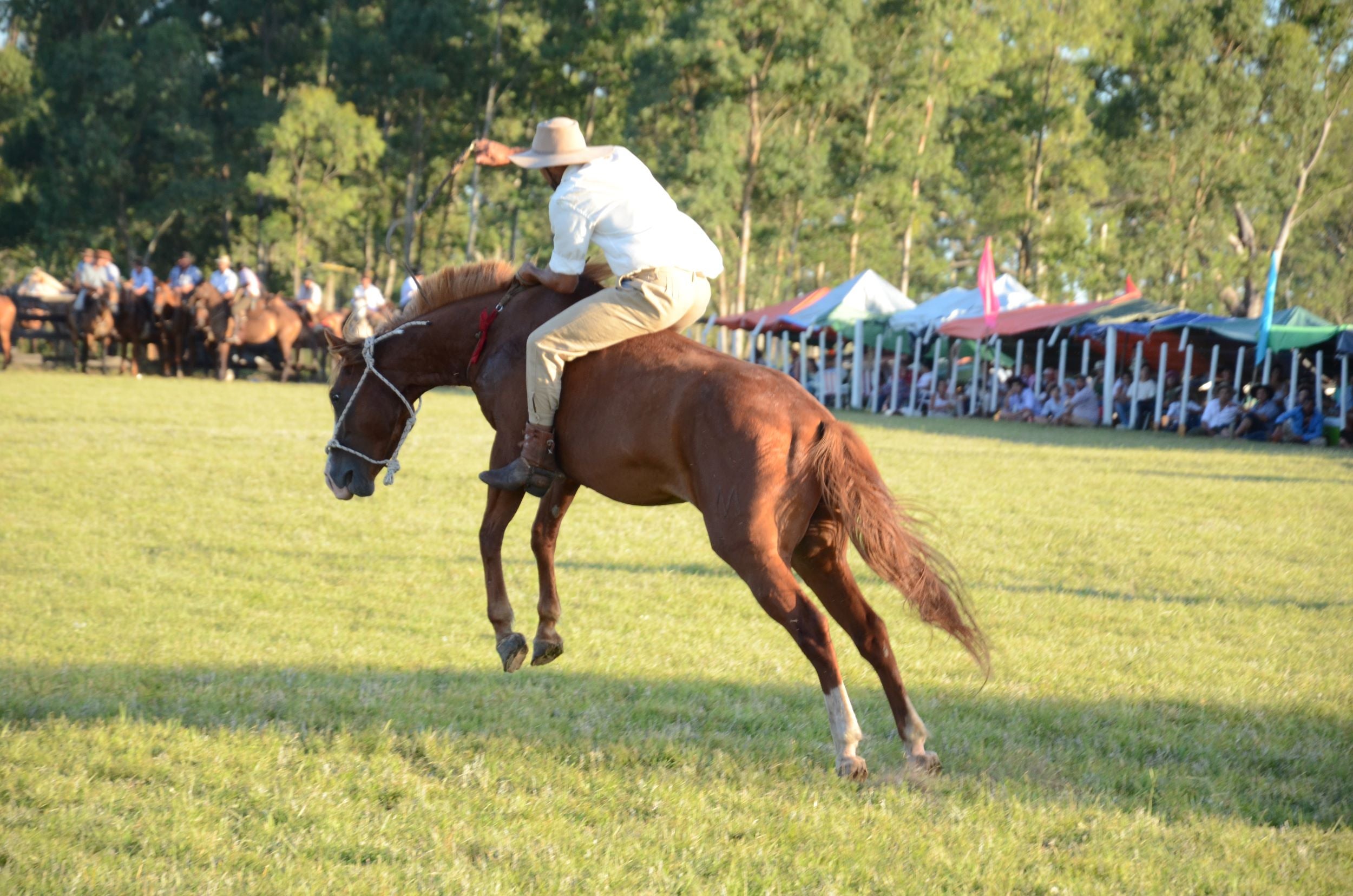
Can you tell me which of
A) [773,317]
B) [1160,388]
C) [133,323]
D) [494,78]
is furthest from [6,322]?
[1160,388]

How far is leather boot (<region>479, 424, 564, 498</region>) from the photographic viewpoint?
5281 millimetres

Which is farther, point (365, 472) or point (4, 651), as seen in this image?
point (4, 651)

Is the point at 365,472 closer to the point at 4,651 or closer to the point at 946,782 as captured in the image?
the point at 4,651

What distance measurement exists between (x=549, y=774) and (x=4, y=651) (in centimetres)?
361

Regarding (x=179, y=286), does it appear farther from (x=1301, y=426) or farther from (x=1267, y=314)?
(x=1301, y=426)

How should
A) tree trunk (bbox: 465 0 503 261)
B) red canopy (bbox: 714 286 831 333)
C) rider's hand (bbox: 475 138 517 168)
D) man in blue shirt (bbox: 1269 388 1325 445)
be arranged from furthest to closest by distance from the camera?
1. tree trunk (bbox: 465 0 503 261)
2. red canopy (bbox: 714 286 831 333)
3. man in blue shirt (bbox: 1269 388 1325 445)
4. rider's hand (bbox: 475 138 517 168)

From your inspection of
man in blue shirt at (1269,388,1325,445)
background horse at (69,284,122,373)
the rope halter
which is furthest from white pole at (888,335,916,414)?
the rope halter

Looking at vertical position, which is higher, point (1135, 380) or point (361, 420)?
point (1135, 380)

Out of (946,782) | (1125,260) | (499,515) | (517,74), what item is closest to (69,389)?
(499,515)

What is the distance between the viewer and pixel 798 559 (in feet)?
17.1

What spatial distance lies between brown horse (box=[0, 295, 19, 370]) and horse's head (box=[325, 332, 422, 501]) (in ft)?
91.7

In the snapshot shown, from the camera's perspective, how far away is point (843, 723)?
189 inches

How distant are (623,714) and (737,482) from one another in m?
1.54

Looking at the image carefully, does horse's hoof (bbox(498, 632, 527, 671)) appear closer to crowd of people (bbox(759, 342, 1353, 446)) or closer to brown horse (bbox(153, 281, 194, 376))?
crowd of people (bbox(759, 342, 1353, 446))
